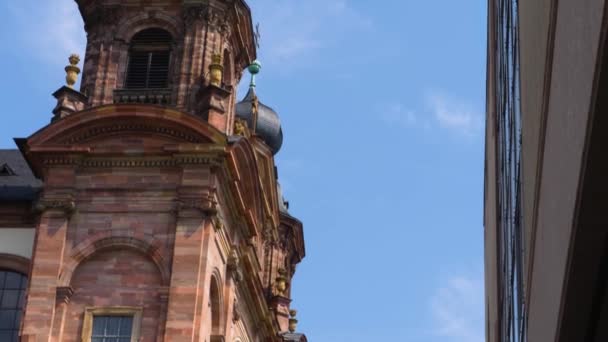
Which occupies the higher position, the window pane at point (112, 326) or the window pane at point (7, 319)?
the window pane at point (7, 319)

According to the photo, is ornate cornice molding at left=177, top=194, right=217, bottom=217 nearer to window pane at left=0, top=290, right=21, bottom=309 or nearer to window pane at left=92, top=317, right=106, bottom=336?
window pane at left=92, top=317, right=106, bottom=336

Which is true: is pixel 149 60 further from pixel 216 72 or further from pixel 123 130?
pixel 123 130

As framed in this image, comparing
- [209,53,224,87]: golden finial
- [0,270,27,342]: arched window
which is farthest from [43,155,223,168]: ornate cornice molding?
[0,270,27,342]: arched window

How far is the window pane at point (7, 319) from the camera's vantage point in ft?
113

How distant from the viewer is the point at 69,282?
33.2 m

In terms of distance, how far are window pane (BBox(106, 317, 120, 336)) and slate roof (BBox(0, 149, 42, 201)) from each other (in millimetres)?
4513

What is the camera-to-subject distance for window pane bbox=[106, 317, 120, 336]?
107 ft

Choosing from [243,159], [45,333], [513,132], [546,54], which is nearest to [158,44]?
[243,159]

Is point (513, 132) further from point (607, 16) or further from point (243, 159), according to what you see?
point (243, 159)

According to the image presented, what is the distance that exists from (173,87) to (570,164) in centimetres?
3002

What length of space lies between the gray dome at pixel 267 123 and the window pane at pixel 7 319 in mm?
19200

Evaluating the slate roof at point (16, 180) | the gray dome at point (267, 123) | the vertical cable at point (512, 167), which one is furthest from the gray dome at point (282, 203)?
the vertical cable at point (512, 167)

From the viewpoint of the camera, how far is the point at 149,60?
125 feet

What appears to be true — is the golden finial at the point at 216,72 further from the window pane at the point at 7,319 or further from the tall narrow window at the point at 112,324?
the window pane at the point at 7,319
